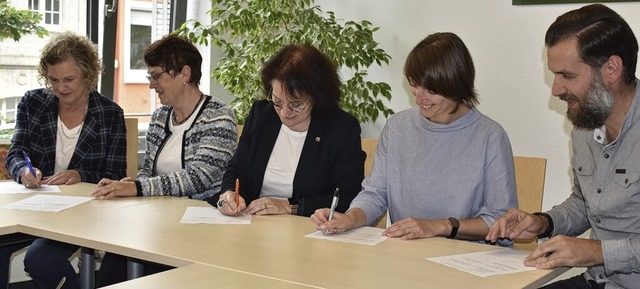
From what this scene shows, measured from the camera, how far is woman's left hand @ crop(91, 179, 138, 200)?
10.5ft

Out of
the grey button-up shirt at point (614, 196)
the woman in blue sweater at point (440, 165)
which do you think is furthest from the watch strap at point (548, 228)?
the woman in blue sweater at point (440, 165)

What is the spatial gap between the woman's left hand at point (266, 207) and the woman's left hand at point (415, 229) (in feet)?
1.66

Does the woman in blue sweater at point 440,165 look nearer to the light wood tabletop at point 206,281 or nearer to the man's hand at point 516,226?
the man's hand at point 516,226

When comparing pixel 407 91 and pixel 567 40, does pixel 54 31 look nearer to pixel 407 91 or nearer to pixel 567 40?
pixel 407 91

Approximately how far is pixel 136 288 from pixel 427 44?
4.29 feet

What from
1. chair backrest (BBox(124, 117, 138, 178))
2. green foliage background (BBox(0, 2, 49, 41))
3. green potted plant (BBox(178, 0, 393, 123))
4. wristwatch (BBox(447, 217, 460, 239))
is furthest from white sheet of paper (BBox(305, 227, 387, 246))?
green foliage background (BBox(0, 2, 49, 41))

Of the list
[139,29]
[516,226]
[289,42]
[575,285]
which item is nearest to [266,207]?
[516,226]

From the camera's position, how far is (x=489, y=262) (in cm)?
228

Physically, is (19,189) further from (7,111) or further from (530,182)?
(530,182)

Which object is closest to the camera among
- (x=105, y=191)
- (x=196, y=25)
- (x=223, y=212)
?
(x=223, y=212)

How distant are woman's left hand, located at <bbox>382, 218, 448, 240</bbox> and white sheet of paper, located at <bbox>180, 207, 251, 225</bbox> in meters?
0.54

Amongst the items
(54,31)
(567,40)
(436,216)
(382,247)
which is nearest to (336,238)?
(382,247)

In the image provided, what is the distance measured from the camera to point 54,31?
195 inches

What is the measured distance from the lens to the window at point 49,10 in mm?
4840
